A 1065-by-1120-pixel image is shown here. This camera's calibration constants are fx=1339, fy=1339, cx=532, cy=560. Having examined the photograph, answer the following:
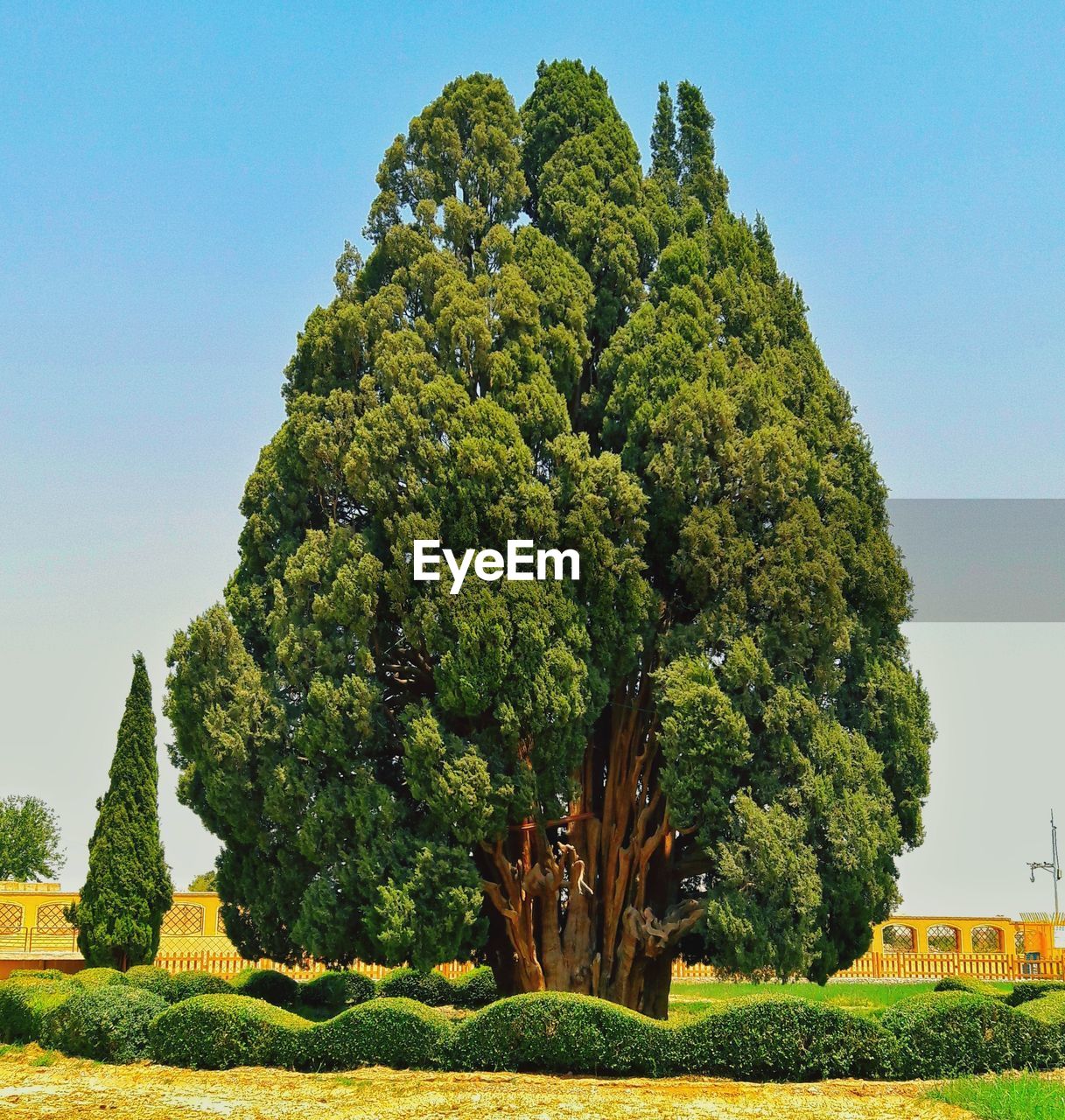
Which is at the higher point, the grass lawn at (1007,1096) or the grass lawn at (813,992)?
the grass lawn at (1007,1096)

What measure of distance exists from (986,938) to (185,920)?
866 inches

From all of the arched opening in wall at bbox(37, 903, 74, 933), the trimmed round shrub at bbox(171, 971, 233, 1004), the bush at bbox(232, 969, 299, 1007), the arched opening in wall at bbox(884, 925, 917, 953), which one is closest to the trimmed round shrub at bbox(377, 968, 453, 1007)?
the bush at bbox(232, 969, 299, 1007)

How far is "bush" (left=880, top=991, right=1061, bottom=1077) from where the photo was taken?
38.2 feet

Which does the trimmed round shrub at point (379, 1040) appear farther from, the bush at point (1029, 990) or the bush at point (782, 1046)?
the bush at point (1029, 990)

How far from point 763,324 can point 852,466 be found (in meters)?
2.09

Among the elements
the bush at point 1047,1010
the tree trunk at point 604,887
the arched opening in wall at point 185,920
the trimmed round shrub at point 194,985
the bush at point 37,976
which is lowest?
the arched opening in wall at point 185,920

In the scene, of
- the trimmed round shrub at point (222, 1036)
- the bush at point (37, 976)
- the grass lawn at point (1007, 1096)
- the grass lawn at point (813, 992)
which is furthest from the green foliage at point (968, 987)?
the bush at point (37, 976)

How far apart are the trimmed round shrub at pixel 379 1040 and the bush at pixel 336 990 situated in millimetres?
4920

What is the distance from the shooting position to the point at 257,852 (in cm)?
1539

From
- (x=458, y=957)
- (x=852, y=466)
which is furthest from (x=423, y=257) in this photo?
(x=458, y=957)

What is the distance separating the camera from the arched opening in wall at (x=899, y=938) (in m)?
35.6

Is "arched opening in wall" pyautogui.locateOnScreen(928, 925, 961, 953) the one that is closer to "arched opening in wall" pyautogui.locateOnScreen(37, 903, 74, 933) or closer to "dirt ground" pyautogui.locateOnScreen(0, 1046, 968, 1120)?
"arched opening in wall" pyautogui.locateOnScreen(37, 903, 74, 933)

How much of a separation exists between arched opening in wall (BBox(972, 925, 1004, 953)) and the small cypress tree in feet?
80.8

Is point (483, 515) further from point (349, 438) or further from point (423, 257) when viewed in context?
point (423, 257)
